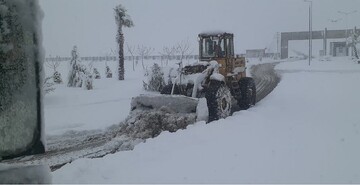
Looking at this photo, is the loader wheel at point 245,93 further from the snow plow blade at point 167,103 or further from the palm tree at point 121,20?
the palm tree at point 121,20

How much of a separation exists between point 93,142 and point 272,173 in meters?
5.47

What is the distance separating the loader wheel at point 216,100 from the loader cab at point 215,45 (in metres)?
1.55

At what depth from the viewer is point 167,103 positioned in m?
10.9

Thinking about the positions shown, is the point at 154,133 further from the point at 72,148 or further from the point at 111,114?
the point at 111,114

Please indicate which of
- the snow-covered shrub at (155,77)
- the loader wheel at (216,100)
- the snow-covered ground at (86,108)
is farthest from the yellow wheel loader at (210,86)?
the snow-covered shrub at (155,77)

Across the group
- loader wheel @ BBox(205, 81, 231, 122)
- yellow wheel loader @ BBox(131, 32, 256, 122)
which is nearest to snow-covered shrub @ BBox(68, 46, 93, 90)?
yellow wheel loader @ BBox(131, 32, 256, 122)

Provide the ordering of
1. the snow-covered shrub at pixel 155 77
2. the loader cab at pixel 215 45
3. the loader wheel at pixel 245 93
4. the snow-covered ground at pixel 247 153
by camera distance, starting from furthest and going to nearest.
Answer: the snow-covered shrub at pixel 155 77, the loader wheel at pixel 245 93, the loader cab at pixel 215 45, the snow-covered ground at pixel 247 153

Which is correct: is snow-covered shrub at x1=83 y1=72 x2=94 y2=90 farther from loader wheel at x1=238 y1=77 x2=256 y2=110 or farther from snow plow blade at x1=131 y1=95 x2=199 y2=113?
snow plow blade at x1=131 y1=95 x2=199 y2=113

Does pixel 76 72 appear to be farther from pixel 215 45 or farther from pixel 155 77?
pixel 215 45

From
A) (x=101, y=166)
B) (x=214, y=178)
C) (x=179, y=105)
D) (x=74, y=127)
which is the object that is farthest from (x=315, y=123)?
(x=74, y=127)

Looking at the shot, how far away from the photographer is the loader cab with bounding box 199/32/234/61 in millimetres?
12836

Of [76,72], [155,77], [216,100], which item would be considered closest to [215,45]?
[216,100]

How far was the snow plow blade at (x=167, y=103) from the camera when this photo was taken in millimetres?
10617

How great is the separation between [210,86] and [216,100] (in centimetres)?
58
